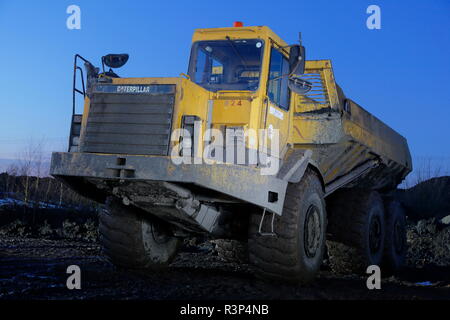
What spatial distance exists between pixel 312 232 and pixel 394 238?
3.32 m

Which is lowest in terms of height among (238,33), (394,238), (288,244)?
(394,238)

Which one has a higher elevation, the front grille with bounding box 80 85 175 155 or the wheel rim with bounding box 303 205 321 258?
the front grille with bounding box 80 85 175 155

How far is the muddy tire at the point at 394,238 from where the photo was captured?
9.02 meters

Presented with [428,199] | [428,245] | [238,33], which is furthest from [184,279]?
[428,199]

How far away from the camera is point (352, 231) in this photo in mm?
7992

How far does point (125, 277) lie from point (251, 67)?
2.74 metres

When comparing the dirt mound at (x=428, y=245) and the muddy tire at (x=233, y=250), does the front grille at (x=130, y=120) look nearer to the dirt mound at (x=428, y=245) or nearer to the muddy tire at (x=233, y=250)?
the muddy tire at (x=233, y=250)

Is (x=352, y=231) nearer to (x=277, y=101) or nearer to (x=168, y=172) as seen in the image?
(x=277, y=101)

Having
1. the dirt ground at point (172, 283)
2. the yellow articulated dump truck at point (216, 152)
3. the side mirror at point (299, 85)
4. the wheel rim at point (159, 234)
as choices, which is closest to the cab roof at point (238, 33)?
the yellow articulated dump truck at point (216, 152)

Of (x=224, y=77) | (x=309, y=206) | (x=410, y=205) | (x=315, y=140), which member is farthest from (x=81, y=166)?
(x=410, y=205)

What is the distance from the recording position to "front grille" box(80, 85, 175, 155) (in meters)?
5.56

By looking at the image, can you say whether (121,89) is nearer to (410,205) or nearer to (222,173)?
(222,173)

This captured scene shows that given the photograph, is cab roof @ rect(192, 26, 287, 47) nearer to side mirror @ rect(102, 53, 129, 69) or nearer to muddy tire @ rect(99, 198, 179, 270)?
side mirror @ rect(102, 53, 129, 69)

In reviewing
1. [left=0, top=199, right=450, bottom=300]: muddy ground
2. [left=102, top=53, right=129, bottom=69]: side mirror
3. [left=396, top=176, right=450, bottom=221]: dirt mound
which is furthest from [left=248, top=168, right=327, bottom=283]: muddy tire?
[left=396, top=176, right=450, bottom=221]: dirt mound
